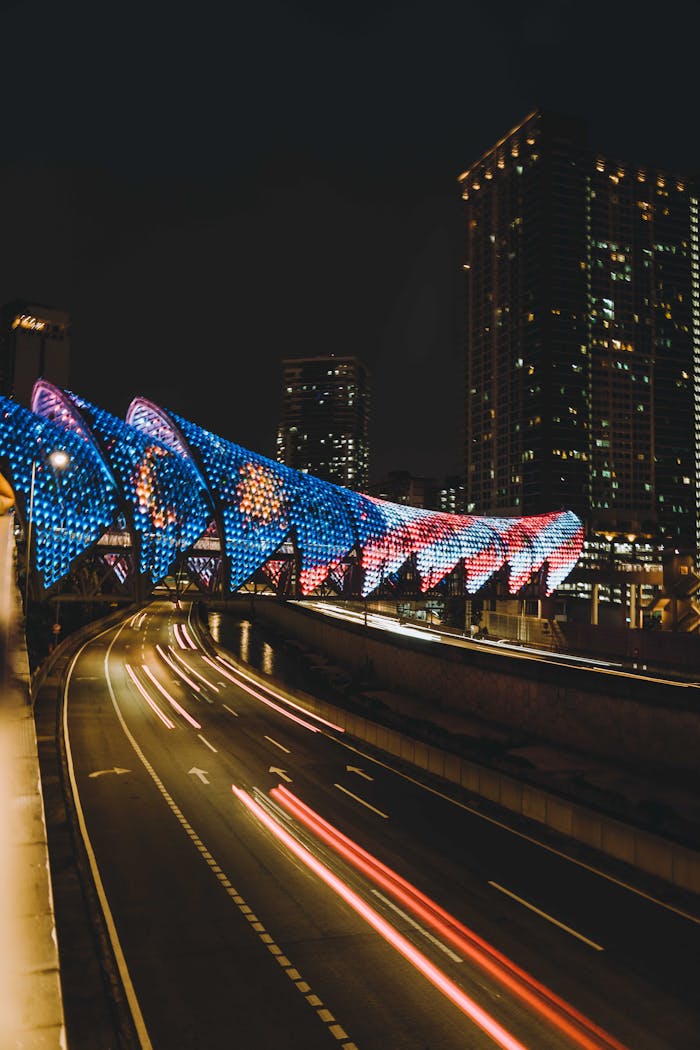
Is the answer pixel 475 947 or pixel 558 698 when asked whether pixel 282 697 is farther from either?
pixel 475 947

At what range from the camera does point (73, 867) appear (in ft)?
60.0

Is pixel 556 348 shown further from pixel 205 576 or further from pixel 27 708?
pixel 27 708

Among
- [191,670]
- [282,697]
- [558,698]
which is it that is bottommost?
[282,697]

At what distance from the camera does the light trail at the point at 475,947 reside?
39.7 ft

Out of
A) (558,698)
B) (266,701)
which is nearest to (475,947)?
(558,698)

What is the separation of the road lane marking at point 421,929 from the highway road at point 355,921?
57 millimetres

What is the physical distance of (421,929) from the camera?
15.5 metres

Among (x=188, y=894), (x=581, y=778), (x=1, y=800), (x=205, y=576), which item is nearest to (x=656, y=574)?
(x=205, y=576)

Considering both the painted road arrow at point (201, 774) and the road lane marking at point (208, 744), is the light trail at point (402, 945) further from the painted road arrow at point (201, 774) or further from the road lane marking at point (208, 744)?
the road lane marking at point (208, 744)

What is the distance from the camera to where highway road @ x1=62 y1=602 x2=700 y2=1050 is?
12.2m

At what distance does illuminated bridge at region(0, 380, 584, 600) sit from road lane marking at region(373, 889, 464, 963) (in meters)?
29.4

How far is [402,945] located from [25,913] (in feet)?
26.4

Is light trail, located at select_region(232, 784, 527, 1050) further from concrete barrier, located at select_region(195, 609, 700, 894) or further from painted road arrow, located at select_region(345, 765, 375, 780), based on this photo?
concrete barrier, located at select_region(195, 609, 700, 894)

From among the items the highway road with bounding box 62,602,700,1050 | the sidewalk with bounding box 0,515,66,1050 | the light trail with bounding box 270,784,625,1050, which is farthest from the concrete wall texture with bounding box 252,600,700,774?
the sidewalk with bounding box 0,515,66,1050
